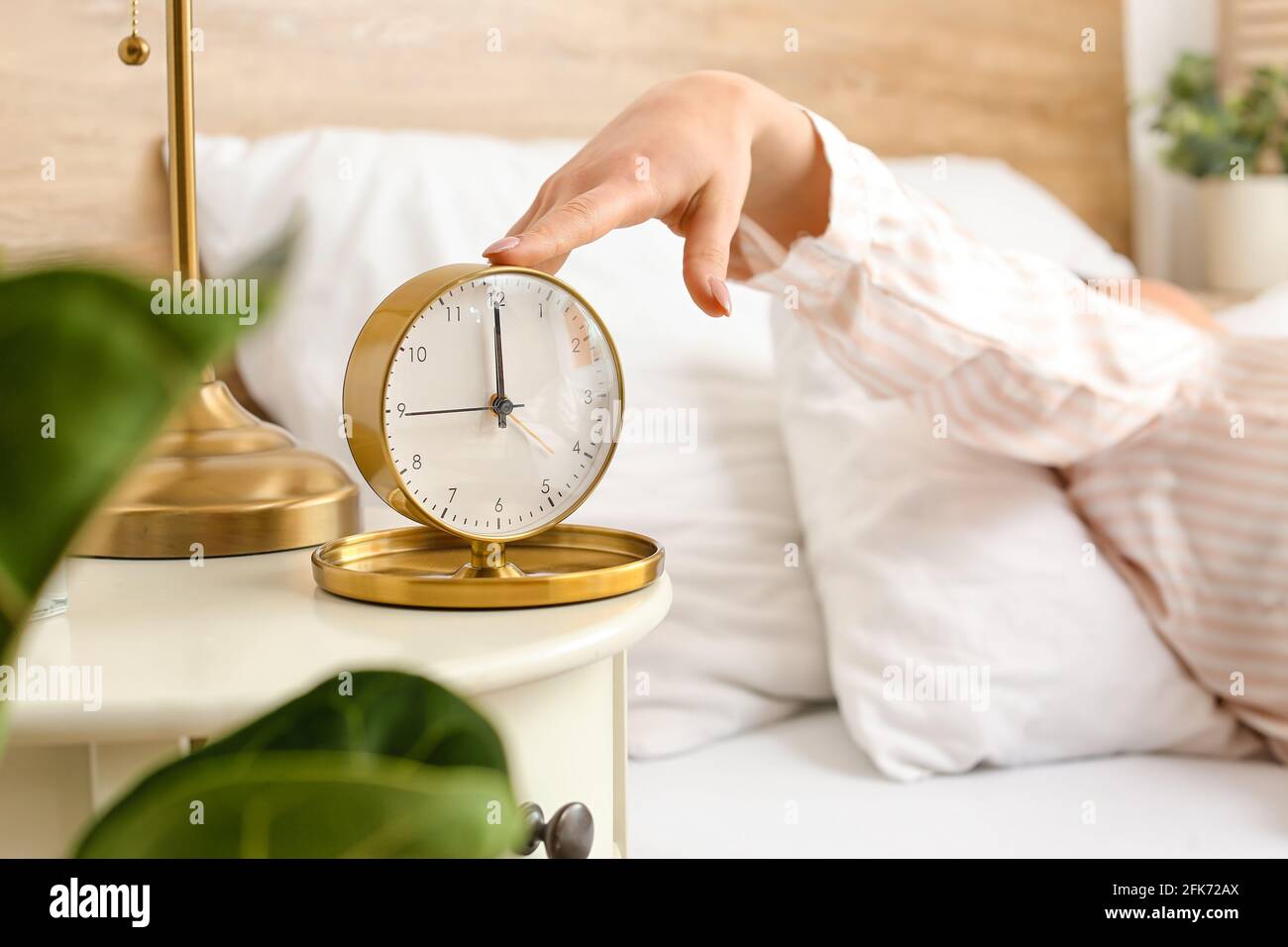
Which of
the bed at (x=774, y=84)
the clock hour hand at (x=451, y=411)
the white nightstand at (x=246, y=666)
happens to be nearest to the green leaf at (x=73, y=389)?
the bed at (x=774, y=84)

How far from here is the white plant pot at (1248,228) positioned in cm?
213

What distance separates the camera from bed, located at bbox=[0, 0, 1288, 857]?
91 cm

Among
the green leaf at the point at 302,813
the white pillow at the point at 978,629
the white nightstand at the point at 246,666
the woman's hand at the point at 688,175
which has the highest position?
the woman's hand at the point at 688,175

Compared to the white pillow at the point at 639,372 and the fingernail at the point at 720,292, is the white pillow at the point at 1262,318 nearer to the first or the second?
the white pillow at the point at 639,372

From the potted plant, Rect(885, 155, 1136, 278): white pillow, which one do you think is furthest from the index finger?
the potted plant

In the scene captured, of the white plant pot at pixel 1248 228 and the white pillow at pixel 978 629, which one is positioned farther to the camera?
the white plant pot at pixel 1248 228

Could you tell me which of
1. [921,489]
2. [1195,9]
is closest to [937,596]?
[921,489]

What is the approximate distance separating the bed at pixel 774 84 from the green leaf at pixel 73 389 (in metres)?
0.24

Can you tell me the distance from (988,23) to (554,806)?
1.81 m

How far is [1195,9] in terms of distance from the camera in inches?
96.5

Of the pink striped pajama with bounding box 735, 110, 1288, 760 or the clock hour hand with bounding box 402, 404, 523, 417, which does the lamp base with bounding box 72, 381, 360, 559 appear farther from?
the pink striped pajama with bounding box 735, 110, 1288, 760

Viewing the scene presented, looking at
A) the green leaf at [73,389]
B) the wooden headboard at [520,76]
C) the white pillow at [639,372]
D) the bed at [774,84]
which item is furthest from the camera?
the wooden headboard at [520,76]
